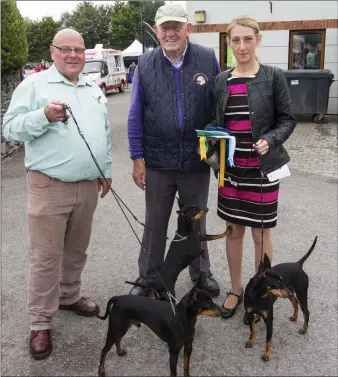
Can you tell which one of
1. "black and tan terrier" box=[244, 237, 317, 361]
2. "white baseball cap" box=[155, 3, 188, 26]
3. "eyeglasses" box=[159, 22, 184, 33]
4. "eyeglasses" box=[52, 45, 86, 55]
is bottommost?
"black and tan terrier" box=[244, 237, 317, 361]

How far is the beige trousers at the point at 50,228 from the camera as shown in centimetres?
268

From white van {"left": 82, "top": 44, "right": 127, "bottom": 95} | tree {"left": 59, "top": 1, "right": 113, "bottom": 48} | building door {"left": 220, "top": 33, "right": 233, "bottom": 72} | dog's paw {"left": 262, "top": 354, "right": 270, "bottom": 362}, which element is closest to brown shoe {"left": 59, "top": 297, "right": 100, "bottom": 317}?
dog's paw {"left": 262, "top": 354, "right": 270, "bottom": 362}

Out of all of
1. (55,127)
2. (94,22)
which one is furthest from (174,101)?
(94,22)

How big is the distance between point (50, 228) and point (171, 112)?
115 centimetres

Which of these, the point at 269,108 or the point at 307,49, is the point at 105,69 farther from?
the point at 269,108

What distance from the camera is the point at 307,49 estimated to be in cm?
1152

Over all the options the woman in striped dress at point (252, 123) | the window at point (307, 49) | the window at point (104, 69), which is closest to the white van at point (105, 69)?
the window at point (104, 69)

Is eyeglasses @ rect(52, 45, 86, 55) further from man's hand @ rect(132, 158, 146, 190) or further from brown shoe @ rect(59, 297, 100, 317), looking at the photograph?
brown shoe @ rect(59, 297, 100, 317)

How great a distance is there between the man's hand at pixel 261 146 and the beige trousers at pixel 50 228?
1.14 m

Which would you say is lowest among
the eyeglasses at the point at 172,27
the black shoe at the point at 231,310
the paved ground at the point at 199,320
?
the paved ground at the point at 199,320

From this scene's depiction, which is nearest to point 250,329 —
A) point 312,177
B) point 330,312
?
point 330,312

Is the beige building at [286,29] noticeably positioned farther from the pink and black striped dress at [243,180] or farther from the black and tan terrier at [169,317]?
the black and tan terrier at [169,317]

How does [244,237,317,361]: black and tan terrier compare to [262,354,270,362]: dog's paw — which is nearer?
[244,237,317,361]: black and tan terrier

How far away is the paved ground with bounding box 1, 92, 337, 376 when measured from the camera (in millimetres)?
2672
